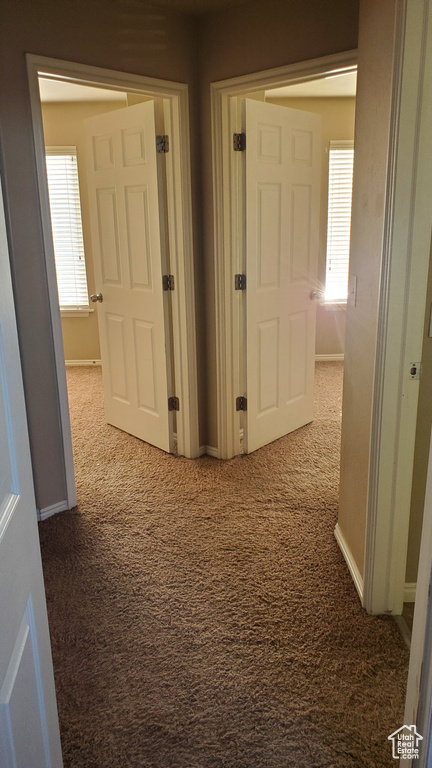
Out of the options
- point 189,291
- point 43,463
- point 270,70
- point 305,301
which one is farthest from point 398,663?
point 270,70

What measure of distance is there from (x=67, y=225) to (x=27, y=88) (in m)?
3.08

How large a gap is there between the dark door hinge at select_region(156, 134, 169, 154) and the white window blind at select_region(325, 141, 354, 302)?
266cm

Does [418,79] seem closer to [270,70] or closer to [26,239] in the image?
[270,70]

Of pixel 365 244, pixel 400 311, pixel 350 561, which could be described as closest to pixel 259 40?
pixel 365 244

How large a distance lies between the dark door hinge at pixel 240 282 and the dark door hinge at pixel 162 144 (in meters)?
0.81

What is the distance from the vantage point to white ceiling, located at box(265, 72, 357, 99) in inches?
183

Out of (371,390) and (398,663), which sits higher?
(371,390)

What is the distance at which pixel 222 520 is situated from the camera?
2.85m

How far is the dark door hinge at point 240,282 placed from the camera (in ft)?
10.9

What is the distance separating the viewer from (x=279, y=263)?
3.55 metres

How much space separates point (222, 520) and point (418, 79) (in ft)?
6.76

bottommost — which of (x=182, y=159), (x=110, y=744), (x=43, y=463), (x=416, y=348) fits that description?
(x=110, y=744)

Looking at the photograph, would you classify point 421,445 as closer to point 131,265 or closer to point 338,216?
point 131,265
